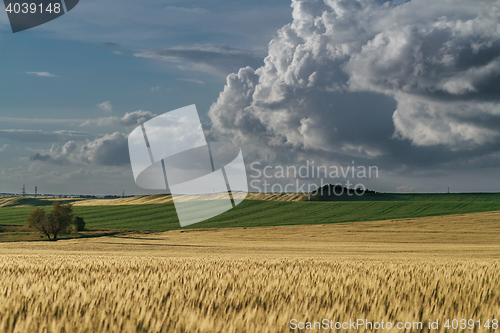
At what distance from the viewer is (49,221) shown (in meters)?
59.8

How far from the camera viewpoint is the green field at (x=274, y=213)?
265 feet

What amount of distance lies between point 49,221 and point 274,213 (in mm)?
50251

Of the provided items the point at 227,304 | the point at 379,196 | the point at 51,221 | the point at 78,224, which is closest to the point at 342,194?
the point at 379,196

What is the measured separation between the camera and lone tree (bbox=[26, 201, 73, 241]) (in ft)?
195

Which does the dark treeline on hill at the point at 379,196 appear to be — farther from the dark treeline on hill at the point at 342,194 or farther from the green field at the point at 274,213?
the green field at the point at 274,213

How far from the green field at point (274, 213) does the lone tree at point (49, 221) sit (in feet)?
51.5

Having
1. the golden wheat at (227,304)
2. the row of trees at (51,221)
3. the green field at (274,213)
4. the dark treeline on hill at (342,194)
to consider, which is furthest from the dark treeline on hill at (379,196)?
the golden wheat at (227,304)

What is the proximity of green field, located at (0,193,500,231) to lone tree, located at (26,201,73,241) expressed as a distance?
15704 mm

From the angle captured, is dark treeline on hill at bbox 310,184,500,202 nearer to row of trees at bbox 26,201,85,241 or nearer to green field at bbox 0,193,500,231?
green field at bbox 0,193,500,231

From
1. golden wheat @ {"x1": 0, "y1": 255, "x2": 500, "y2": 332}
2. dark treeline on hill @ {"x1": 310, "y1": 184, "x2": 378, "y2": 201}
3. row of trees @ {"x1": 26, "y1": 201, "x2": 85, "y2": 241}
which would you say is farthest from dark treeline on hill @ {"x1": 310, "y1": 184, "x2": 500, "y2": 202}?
golden wheat @ {"x1": 0, "y1": 255, "x2": 500, "y2": 332}

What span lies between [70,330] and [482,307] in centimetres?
380

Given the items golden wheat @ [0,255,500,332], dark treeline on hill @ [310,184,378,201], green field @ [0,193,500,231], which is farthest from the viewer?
dark treeline on hill @ [310,184,378,201]

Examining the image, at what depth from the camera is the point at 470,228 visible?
58.9m

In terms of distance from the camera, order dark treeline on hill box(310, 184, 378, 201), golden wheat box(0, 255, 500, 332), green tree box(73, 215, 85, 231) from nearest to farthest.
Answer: golden wheat box(0, 255, 500, 332) < green tree box(73, 215, 85, 231) < dark treeline on hill box(310, 184, 378, 201)
